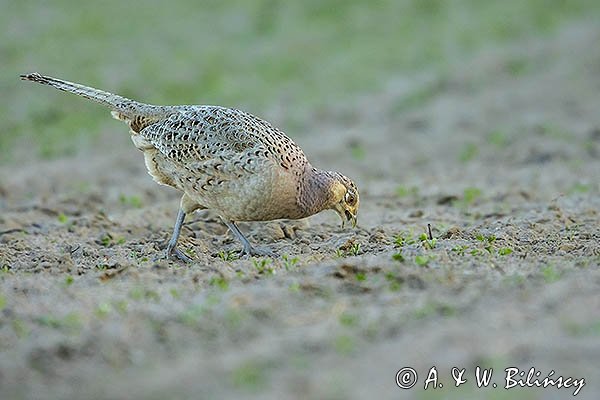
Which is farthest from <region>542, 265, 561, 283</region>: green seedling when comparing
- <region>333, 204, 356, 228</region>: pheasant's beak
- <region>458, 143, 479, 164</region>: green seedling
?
<region>458, 143, 479, 164</region>: green seedling

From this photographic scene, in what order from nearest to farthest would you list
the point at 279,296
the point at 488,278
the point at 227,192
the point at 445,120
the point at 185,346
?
the point at 185,346 < the point at 279,296 < the point at 488,278 < the point at 227,192 < the point at 445,120

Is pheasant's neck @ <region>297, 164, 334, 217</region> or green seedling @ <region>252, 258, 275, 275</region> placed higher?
pheasant's neck @ <region>297, 164, 334, 217</region>

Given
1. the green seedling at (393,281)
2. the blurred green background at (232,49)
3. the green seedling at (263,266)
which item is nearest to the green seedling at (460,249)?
the green seedling at (393,281)

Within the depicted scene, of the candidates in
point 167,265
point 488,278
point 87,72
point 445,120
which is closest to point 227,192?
point 167,265

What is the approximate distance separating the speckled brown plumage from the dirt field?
16.3 inches

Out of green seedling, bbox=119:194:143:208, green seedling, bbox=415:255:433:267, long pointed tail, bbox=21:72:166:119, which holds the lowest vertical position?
green seedling, bbox=415:255:433:267

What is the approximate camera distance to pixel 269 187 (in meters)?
7.68

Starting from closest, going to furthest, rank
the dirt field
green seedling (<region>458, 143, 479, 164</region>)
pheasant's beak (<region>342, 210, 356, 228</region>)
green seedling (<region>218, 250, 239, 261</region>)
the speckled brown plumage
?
the dirt field
the speckled brown plumage
green seedling (<region>218, 250, 239, 261</region>)
pheasant's beak (<region>342, 210, 356, 228</region>)
green seedling (<region>458, 143, 479, 164</region>)

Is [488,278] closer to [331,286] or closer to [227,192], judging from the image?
[331,286]

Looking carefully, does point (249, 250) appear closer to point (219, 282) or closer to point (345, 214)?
point (345, 214)

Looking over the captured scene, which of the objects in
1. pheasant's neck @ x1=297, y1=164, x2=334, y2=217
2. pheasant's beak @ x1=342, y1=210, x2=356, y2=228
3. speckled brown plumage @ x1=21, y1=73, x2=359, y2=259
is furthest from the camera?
pheasant's beak @ x1=342, y1=210, x2=356, y2=228

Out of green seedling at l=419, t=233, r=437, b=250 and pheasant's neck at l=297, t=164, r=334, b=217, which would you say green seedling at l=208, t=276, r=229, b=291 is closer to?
pheasant's neck at l=297, t=164, r=334, b=217

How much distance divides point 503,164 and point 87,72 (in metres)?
9.48

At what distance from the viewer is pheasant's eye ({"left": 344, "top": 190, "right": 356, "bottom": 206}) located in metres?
8.42
